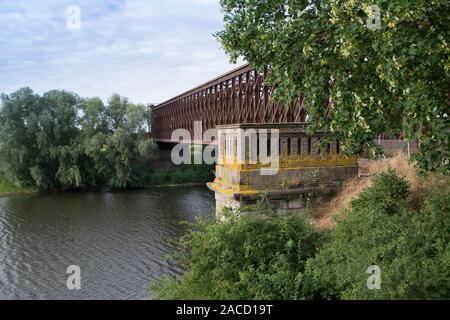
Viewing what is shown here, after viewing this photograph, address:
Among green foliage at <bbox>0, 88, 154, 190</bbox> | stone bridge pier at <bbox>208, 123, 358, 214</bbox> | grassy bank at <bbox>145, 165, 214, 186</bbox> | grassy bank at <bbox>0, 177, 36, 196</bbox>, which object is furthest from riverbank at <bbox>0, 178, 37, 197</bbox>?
stone bridge pier at <bbox>208, 123, 358, 214</bbox>

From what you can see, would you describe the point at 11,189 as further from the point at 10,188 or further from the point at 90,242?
the point at 90,242

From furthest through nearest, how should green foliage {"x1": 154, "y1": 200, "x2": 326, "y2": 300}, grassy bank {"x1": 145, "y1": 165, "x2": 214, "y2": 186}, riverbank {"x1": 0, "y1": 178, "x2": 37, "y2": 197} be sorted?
grassy bank {"x1": 145, "y1": 165, "x2": 214, "y2": 186} < riverbank {"x1": 0, "y1": 178, "x2": 37, "y2": 197} < green foliage {"x1": 154, "y1": 200, "x2": 326, "y2": 300}

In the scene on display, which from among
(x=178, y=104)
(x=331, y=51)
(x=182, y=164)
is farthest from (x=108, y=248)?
(x=182, y=164)

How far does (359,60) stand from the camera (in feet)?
28.4

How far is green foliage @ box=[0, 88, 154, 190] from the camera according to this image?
46812 mm

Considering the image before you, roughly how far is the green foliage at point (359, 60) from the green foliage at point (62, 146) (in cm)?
3944

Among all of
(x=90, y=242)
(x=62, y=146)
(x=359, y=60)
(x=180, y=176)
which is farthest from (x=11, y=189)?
(x=359, y=60)

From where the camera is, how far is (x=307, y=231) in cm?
1023

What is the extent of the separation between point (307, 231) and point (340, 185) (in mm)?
3477

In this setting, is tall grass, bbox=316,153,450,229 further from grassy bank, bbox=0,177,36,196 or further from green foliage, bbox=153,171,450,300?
grassy bank, bbox=0,177,36,196

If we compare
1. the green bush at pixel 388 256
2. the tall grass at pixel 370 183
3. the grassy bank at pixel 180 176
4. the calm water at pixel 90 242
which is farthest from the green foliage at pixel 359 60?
the grassy bank at pixel 180 176

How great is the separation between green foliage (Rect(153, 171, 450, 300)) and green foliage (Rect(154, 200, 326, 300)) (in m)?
0.02

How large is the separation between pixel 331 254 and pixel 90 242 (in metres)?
19.1

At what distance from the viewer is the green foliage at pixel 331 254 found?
7.15 metres
